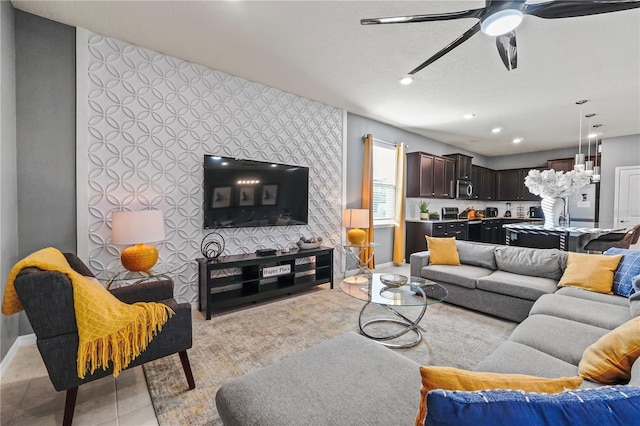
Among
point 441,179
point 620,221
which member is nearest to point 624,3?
point 441,179

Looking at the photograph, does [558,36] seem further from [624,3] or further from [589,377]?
[589,377]

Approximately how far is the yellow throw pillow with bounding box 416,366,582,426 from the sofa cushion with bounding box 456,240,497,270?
9.73 feet

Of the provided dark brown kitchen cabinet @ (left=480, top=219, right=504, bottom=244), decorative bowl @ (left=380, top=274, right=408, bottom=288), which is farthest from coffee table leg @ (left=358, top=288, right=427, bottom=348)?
dark brown kitchen cabinet @ (left=480, top=219, right=504, bottom=244)

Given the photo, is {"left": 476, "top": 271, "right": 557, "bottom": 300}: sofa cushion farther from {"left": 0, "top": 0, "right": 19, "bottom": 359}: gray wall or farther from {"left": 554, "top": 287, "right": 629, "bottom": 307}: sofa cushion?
{"left": 0, "top": 0, "right": 19, "bottom": 359}: gray wall

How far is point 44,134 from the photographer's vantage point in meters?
2.43

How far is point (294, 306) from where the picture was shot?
3.30 m

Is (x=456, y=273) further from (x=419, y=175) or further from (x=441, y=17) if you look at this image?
(x=419, y=175)

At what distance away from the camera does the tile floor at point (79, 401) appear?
1.57 m

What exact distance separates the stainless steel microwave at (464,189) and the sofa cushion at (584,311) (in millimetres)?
4595

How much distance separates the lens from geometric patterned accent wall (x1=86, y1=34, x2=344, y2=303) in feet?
8.72

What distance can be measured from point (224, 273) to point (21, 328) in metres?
1.71

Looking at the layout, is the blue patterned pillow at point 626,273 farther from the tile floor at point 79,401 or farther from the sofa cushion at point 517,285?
the tile floor at point 79,401

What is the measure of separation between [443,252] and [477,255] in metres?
0.39

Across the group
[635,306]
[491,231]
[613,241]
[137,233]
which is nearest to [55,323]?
[137,233]
